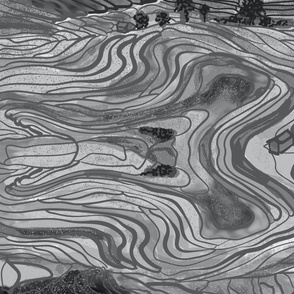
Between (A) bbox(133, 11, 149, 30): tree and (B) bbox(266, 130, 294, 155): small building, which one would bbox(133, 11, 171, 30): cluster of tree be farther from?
(B) bbox(266, 130, 294, 155): small building

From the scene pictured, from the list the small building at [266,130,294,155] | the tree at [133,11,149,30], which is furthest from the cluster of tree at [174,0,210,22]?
the small building at [266,130,294,155]

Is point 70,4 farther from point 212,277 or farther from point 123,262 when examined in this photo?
point 212,277

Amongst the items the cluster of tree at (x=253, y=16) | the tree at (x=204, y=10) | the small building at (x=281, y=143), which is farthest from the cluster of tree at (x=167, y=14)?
the small building at (x=281, y=143)

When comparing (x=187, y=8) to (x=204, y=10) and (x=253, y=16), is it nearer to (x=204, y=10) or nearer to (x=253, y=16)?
(x=204, y=10)

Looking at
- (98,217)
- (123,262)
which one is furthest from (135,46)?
(123,262)

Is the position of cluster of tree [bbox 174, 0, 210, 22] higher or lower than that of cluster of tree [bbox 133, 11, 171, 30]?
higher

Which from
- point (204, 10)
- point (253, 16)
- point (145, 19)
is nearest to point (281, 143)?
point (253, 16)
